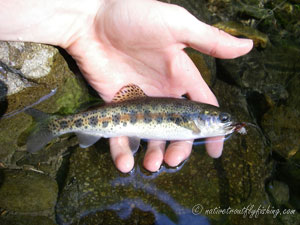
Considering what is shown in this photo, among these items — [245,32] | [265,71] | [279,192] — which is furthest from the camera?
[245,32]

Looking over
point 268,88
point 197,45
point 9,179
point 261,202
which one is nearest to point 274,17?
point 268,88

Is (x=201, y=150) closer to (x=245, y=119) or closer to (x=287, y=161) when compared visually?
(x=245, y=119)

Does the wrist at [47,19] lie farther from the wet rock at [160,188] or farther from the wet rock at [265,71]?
the wet rock at [265,71]

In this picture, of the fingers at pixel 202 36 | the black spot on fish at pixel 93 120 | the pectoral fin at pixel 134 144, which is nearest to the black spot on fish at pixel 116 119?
the black spot on fish at pixel 93 120

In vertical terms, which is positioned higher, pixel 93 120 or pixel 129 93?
pixel 129 93

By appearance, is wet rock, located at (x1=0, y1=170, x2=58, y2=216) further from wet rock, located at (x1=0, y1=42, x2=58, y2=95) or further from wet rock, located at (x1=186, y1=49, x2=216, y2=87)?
wet rock, located at (x1=186, y1=49, x2=216, y2=87)

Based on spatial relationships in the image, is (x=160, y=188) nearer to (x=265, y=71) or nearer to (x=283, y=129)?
(x=283, y=129)

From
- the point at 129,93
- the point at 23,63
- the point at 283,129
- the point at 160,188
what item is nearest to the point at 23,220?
the point at 160,188

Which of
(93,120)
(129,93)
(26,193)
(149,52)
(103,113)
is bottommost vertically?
(26,193)
